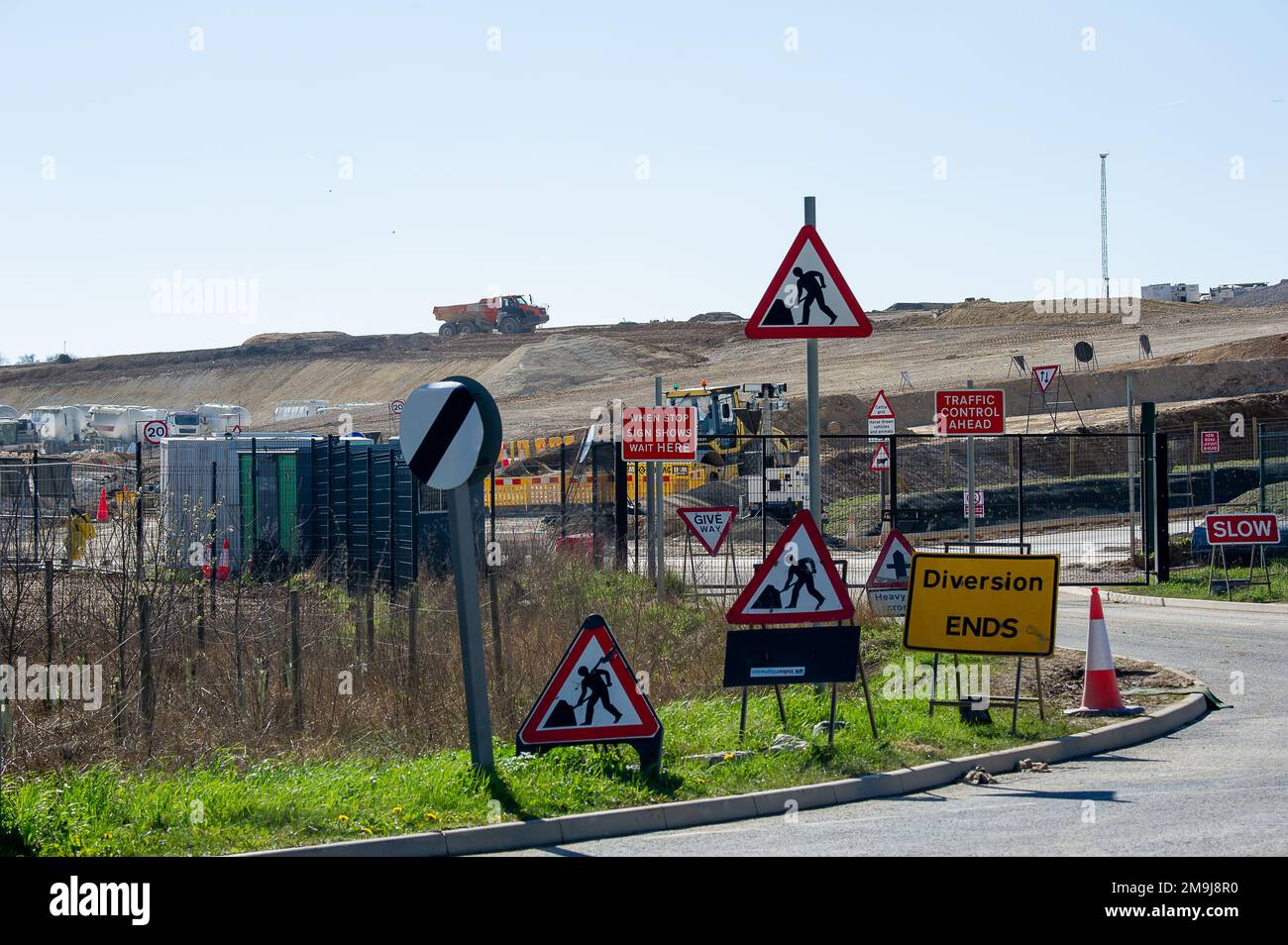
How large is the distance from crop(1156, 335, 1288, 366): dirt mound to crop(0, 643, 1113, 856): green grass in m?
45.2

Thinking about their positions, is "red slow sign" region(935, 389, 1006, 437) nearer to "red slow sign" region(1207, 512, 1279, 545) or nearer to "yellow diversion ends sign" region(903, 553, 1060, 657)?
"red slow sign" region(1207, 512, 1279, 545)

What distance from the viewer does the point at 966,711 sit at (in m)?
10.8

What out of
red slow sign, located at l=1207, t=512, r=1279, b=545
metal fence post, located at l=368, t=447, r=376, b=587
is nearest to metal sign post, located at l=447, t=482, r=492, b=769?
metal fence post, located at l=368, t=447, r=376, b=587

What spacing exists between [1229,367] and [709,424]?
21817mm

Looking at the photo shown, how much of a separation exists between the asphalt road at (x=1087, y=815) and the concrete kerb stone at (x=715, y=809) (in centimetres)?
13

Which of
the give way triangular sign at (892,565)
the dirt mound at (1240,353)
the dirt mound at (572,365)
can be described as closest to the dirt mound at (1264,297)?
the dirt mound at (1240,353)

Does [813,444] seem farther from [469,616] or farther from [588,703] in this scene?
[469,616]

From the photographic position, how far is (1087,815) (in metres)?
7.74

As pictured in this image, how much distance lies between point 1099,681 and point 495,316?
242 ft

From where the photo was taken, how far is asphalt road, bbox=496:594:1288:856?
7.09 m

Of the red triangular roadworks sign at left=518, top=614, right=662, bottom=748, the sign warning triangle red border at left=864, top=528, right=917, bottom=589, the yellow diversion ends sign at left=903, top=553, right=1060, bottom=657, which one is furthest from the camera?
the sign warning triangle red border at left=864, top=528, right=917, bottom=589

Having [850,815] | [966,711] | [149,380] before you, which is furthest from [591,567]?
[149,380]

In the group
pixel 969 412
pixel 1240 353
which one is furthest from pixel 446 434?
pixel 1240 353

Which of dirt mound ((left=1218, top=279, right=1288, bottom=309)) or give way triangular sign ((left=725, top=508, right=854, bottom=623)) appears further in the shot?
dirt mound ((left=1218, top=279, right=1288, bottom=309))
